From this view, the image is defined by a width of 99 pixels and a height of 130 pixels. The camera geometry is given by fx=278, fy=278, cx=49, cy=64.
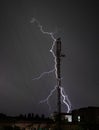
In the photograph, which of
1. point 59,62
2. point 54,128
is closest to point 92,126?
point 54,128

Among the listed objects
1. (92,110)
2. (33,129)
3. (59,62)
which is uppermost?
(59,62)

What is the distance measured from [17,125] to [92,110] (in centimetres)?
1667

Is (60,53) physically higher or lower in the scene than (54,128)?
higher

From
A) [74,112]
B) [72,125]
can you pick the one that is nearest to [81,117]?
[74,112]

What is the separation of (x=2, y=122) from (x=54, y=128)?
632 cm

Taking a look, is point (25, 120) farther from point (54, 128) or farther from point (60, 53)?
point (60, 53)

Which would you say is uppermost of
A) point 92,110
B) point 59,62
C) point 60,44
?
point 60,44

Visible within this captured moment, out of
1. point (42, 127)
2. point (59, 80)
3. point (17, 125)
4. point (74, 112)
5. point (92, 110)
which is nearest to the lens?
point (59, 80)

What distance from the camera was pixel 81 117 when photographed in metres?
45.4

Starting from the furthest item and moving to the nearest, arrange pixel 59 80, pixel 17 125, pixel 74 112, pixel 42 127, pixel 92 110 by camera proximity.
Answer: pixel 74 112, pixel 92 110, pixel 42 127, pixel 17 125, pixel 59 80

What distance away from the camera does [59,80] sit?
28484mm

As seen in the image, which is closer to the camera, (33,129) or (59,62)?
(59,62)

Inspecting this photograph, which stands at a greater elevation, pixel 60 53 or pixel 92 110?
pixel 60 53

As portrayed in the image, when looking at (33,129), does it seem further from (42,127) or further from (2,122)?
(2,122)
